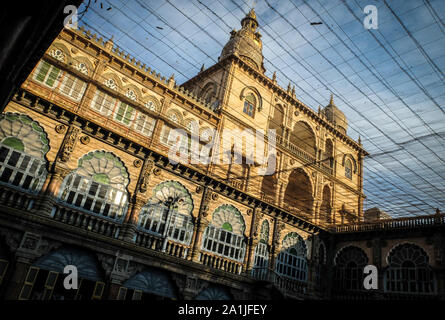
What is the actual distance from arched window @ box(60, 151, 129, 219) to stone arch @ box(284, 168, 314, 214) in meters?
14.5

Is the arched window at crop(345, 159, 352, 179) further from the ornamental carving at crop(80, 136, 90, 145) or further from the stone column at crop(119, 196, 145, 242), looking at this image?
the ornamental carving at crop(80, 136, 90, 145)

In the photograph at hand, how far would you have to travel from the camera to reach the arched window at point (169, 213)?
55.5ft

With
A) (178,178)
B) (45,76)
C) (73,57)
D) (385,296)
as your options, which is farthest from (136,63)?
(385,296)

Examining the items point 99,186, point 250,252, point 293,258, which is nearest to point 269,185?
point 293,258

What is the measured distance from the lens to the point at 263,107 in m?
25.0

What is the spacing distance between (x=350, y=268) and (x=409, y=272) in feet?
13.3

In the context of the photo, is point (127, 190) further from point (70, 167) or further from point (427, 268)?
point (427, 268)

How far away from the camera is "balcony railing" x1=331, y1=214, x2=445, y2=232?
20516 mm

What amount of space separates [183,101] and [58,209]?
9654 mm

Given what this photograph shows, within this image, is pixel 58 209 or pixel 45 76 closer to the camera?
pixel 58 209

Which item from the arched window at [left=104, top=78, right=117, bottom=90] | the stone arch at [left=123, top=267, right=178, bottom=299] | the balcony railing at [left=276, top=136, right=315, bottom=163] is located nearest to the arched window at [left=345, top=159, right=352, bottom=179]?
the balcony railing at [left=276, top=136, right=315, bottom=163]

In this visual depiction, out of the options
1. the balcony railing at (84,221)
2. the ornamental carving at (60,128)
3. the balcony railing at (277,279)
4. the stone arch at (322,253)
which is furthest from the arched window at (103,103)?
the stone arch at (322,253)
